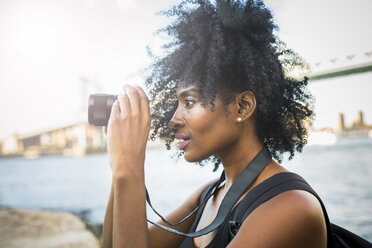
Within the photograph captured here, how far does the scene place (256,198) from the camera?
72 centimetres

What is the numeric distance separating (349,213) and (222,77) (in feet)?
24.4

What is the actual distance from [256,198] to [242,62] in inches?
13.6

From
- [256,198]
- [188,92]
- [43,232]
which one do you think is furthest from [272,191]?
[43,232]

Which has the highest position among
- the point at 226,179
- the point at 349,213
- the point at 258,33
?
the point at 258,33

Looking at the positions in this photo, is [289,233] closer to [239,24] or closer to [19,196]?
[239,24]

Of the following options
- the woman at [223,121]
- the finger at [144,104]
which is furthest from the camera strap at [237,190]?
the finger at [144,104]

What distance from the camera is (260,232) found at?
63 centimetres

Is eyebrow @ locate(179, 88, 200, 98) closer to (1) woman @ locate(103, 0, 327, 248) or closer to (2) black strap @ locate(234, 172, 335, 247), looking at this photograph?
(1) woman @ locate(103, 0, 327, 248)

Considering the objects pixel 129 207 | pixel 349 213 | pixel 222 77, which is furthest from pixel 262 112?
pixel 349 213

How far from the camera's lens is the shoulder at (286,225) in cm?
63

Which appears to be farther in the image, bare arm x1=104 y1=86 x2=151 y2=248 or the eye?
the eye

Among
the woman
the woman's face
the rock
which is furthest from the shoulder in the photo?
the rock

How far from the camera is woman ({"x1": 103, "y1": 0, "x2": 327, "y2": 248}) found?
66cm

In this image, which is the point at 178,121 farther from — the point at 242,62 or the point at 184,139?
the point at 242,62
